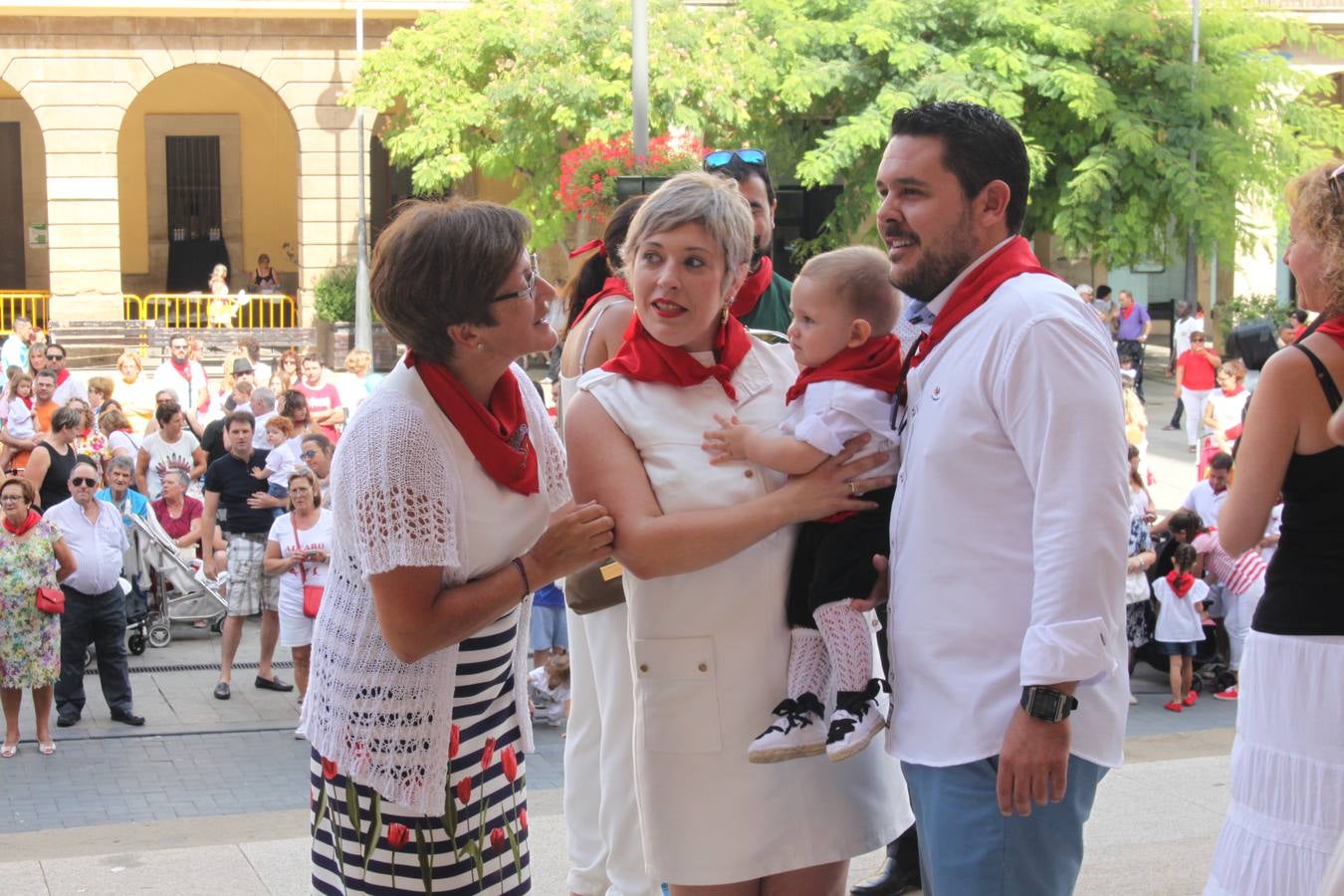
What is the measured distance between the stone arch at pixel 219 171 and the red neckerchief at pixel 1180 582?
80.2 feet

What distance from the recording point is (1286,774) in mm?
3020

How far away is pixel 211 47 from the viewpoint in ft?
90.5

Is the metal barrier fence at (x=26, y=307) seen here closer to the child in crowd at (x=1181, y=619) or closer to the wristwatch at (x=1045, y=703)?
the child in crowd at (x=1181, y=619)

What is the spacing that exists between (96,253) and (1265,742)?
27.0 metres

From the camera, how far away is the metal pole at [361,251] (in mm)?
25438

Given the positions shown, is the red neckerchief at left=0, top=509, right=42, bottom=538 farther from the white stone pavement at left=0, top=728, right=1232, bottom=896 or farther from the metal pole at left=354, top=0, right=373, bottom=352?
the metal pole at left=354, top=0, right=373, bottom=352

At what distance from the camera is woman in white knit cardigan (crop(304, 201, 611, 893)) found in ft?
9.09

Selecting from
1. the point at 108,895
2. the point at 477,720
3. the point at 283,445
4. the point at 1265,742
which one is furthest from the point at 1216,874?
the point at 283,445

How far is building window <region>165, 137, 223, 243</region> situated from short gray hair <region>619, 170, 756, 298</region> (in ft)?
101

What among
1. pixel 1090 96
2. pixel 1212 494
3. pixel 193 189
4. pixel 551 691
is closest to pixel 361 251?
pixel 193 189

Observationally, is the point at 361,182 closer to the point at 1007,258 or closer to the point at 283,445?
the point at 283,445

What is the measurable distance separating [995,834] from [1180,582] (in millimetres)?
8257

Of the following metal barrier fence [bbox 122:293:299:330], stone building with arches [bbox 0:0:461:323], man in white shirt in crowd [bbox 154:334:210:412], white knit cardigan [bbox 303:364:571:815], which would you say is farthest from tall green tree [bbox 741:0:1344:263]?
white knit cardigan [bbox 303:364:571:815]

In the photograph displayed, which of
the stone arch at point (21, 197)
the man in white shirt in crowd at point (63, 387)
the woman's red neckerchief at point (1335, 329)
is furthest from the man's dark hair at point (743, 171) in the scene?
the stone arch at point (21, 197)
